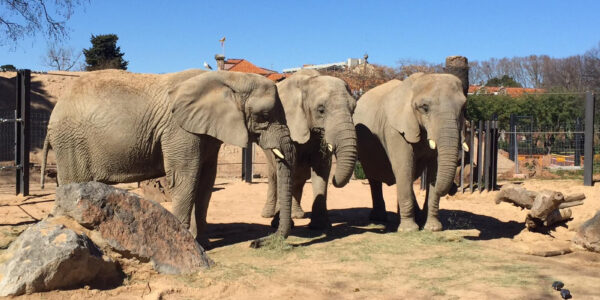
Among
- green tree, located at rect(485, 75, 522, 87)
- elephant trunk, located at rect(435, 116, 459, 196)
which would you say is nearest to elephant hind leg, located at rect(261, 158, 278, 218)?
elephant trunk, located at rect(435, 116, 459, 196)

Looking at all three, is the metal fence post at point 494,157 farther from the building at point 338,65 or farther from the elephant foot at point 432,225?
the building at point 338,65

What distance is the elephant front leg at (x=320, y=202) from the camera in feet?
28.0

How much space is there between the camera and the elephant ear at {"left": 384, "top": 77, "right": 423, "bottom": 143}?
8117mm

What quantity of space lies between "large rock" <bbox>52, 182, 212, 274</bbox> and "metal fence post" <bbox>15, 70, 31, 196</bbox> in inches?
287

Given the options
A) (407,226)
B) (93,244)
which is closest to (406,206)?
(407,226)

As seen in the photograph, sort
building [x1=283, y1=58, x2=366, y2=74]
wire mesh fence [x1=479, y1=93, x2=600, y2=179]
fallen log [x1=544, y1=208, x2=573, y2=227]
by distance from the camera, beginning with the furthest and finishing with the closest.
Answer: building [x1=283, y1=58, x2=366, y2=74], wire mesh fence [x1=479, y1=93, x2=600, y2=179], fallen log [x1=544, y1=208, x2=573, y2=227]

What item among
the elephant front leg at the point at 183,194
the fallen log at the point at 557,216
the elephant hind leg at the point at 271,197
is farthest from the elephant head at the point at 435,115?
the elephant front leg at the point at 183,194

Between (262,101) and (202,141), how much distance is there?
2.88 feet

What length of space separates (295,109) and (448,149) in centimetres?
219

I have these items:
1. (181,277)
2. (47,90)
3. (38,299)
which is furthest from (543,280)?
(47,90)

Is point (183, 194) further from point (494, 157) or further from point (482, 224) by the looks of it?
point (494, 157)

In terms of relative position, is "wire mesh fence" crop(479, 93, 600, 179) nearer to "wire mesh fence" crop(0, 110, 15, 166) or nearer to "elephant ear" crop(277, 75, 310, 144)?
"elephant ear" crop(277, 75, 310, 144)

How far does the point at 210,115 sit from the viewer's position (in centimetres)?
717

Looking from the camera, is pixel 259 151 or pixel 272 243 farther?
pixel 259 151
